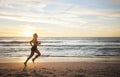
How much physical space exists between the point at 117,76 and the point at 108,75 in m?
0.41

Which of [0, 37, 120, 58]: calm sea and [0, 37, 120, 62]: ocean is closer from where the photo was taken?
[0, 37, 120, 62]: ocean

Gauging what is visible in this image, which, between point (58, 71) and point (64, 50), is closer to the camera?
point (58, 71)

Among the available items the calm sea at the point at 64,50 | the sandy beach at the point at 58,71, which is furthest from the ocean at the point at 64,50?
the sandy beach at the point at 58,71

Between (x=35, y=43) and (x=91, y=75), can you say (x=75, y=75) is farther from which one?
(x=35, y=43)

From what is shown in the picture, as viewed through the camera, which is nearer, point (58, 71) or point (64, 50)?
point (58, 71)

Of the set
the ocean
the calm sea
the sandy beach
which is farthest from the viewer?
the calm sea

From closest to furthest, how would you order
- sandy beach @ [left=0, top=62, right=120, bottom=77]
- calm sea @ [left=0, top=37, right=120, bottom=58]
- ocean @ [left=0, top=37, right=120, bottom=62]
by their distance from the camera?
sandy beach @ [left=0, top=62, right=120, bottom=77]
ocean @ [left=0, top=37, right=120, bottom=62]
calm sea @ [left=0, top=37, right=120, bottom=58]

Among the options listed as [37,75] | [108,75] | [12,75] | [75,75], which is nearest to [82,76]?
[75,75]

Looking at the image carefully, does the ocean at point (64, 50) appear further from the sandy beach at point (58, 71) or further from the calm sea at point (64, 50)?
the sandy beach at point (58, 71)

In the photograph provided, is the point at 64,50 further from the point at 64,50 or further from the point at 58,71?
the point at 58,71

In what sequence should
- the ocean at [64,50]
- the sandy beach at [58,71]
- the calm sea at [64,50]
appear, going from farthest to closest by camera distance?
the calm sea at [64,50] < the ocean at [64,50] < the sandy beach at [58,71]

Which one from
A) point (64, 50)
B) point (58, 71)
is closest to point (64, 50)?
point (64, 50)

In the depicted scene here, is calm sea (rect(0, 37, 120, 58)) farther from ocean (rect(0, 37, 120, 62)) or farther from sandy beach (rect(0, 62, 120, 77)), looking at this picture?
sandy beach (rect(0, 62, 120, 77))

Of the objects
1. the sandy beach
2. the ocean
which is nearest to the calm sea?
the ocean
